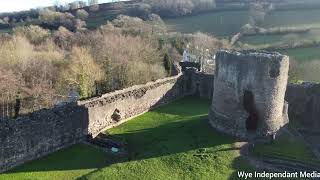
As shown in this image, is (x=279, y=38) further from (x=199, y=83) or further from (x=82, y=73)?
(x=82, y=73)

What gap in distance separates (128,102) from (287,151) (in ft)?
36.6

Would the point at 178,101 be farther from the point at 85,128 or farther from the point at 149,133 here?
the point at 85,128

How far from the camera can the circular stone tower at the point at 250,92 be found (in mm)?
28547

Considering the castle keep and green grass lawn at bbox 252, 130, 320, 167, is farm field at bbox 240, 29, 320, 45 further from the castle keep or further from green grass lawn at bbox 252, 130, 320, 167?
green grass lawn at bbox 252, 130, 320, 167

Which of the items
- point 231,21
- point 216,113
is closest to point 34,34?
point 231,21

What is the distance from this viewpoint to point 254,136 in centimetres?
2947

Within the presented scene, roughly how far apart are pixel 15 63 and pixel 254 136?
26851mm

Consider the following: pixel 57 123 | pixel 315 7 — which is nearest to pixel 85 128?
pixel 57 123

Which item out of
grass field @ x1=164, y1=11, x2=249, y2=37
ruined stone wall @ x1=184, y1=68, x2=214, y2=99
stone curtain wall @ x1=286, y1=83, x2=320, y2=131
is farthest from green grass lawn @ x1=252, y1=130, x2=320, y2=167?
grass field @ x1=164, y1=11, x2=249, y2=37

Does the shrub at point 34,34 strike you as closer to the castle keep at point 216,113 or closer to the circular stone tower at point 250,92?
the castle keep at point 216,113

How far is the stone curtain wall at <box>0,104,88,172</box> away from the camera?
24.2 m

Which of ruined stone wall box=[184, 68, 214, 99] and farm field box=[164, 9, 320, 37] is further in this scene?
farm field box=[164, 9, 320, 37]

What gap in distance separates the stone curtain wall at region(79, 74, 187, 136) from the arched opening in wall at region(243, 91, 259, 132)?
327 inches

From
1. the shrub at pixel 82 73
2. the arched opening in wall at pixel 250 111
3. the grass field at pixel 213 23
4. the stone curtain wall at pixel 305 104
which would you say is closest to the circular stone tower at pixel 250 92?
the arched opening in wall at pixel 250 111
